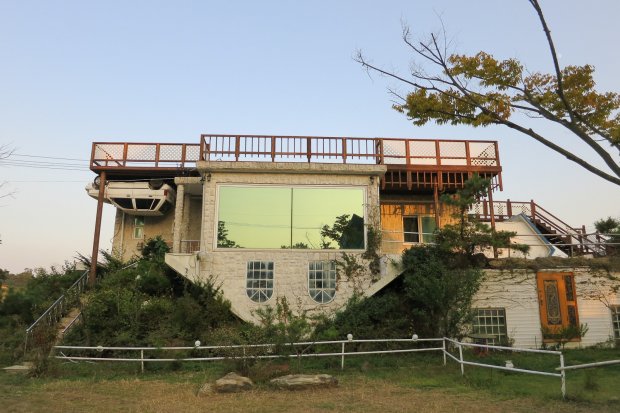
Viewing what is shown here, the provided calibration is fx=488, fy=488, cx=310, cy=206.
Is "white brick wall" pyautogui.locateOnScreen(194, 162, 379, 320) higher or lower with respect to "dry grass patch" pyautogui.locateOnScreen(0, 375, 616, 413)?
higher

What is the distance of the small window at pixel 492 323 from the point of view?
1531 centimetres

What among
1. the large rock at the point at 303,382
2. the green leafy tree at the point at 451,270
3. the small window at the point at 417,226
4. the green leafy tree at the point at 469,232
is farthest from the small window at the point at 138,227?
the large rock at the point at 303,382

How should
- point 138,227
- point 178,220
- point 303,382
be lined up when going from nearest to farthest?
point 303,382, point 178,220, point 138,227

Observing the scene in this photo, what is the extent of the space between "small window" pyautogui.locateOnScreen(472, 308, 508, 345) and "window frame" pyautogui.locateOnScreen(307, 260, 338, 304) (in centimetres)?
459

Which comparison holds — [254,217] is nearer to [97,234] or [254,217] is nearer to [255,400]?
[97,234]

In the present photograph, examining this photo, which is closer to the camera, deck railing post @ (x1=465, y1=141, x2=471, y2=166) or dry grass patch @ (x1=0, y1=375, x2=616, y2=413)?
dry grass patch @ (x1=0, y1=375, x2=616, y2=413)

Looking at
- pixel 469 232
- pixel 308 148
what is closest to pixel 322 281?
pixel 308 148

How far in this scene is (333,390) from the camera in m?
9.53

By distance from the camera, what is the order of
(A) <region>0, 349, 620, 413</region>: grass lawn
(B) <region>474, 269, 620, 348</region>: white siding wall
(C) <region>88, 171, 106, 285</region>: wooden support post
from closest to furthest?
(A) <region>0, 349, 620, 413</region>: grass lawn
(B) <region>474, 269, 620, 348</region>: white siding wall
(C) <region>88, 171, 106, 285</region>: wooden support post

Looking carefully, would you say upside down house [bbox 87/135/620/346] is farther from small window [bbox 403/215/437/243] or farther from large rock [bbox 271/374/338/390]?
large rock [bbox 271/374/338/390]

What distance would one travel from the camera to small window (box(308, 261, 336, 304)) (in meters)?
16.2

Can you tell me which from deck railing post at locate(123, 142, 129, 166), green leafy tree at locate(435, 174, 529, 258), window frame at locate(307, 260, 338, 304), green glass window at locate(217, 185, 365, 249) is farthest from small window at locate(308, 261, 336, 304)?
deck railing post at locate(123, 142, 129, 166)

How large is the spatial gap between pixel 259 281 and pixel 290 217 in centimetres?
Answer: 248

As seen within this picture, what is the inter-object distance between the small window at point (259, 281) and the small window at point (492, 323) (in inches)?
264
